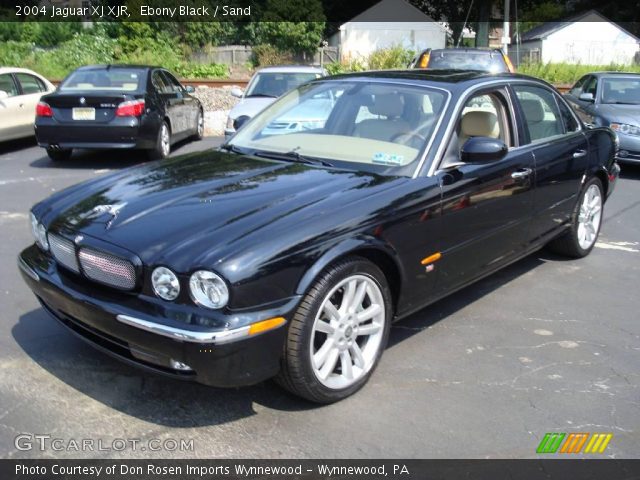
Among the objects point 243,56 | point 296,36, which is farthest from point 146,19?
point 296,36

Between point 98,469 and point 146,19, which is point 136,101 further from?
point 146,19

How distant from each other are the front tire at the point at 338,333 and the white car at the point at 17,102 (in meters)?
9.18

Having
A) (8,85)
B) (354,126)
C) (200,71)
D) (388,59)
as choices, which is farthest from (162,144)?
(388,59)

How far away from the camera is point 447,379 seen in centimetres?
370

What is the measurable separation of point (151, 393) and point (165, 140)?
754 centimetres

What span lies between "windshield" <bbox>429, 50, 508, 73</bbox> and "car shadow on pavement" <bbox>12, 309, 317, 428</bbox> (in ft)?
31.3

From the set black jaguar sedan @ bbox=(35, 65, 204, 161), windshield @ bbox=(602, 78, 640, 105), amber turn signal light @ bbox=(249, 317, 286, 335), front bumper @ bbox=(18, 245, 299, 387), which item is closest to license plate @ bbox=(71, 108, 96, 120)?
black jaguar sedan @ bbox=(35, 65, 204, 161)

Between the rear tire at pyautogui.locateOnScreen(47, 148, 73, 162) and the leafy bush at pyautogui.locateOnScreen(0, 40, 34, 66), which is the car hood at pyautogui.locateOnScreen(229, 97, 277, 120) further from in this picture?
the leafy bush at pyautogui.locateOnScreen(0, 40, 34, 66)

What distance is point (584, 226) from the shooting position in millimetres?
5879

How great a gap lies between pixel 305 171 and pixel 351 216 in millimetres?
657

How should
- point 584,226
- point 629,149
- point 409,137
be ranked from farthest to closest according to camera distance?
point 629,149 < point 584,226 < point 409,137

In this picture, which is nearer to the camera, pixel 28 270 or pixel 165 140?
pixel 28 270

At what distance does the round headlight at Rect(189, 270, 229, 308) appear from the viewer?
2.88 metres

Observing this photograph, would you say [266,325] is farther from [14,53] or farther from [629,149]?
[14,53]
